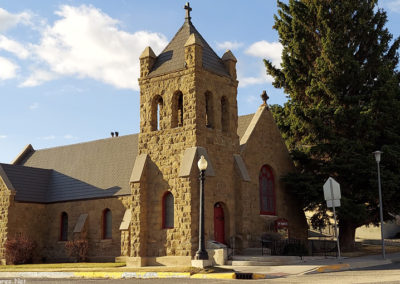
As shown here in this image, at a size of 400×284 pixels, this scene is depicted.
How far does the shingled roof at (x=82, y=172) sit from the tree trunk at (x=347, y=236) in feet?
28.1

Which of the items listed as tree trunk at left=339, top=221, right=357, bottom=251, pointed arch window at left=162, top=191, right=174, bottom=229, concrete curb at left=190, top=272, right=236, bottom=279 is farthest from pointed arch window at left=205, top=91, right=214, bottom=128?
tree trunk at left=339, top=221, right=357, bottom=251

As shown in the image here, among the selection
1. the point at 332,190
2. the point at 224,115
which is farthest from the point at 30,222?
the point at 332,190

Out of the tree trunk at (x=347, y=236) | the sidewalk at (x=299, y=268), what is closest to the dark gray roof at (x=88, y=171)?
the sidewalk at (x=299, y=268)

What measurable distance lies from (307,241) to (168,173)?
37.4 ft

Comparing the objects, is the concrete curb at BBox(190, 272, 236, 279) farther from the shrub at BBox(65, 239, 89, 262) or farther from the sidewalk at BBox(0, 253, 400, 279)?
the shrub at BBox(65, 239, 89, 262)

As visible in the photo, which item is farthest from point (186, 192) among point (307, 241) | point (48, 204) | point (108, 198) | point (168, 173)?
point (48, 204)

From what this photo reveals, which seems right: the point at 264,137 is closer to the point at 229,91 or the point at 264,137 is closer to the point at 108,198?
the point at 229,91

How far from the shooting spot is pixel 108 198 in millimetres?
31125

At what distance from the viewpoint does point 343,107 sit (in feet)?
96.4

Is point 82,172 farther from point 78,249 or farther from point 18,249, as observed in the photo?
point 18,249

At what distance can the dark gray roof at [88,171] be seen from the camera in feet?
106

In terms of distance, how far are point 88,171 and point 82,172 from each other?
591 millimetres

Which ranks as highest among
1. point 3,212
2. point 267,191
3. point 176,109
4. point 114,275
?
point 176,109

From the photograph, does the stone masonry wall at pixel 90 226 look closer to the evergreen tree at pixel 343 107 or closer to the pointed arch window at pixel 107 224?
the pointed arch window at pixel 107 224
